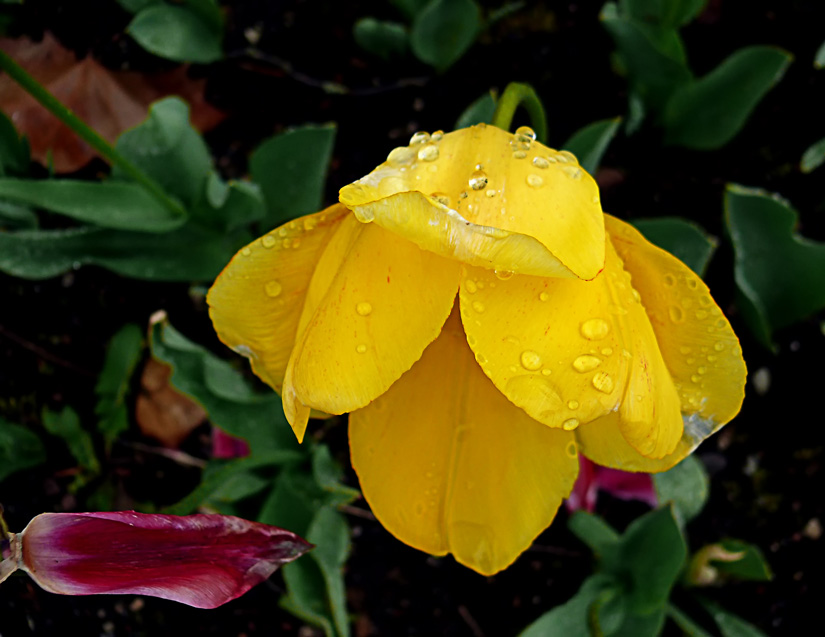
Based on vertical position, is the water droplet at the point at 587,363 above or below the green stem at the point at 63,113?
below

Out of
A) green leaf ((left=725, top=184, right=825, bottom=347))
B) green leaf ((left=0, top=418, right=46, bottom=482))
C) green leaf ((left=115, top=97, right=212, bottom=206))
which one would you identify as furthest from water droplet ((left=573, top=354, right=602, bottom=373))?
green leaf ((left=0, top=418, right=46, bottom=482))

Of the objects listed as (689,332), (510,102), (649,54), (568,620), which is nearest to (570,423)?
(689,332)

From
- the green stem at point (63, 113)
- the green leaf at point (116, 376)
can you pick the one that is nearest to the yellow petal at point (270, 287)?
the green stem at point (63, 113)

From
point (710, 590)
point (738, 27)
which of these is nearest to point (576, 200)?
point (710, 590)

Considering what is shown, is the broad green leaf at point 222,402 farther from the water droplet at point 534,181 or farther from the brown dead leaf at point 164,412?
the water droplet at point 534,181

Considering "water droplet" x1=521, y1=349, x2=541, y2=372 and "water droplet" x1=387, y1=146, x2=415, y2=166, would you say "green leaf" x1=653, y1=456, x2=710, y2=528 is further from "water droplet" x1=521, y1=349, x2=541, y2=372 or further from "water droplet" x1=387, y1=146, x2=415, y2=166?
"water droplet" x1=387, y1=146, x2=415, y2=166

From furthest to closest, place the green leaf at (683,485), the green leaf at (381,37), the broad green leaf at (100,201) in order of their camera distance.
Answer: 1. the green leaf at (381,37)
2. the green leaf at (683,485)
3. the broad green leaf at (100,201)
